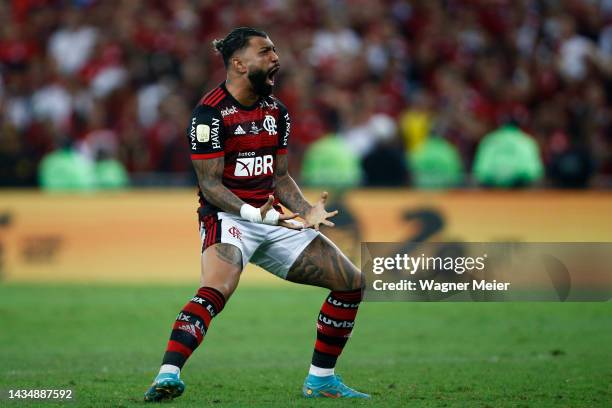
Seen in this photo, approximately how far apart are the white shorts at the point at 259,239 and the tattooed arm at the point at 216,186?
0.15 meters

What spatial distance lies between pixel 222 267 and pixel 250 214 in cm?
41

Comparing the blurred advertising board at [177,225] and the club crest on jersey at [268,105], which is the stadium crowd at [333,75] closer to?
the blurred advertising board at [177,225]

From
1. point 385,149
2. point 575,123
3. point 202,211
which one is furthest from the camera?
point 575,123

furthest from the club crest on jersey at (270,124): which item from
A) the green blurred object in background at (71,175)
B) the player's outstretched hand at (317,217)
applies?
the green blurred object in background at (71,175)

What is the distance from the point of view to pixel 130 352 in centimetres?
1095

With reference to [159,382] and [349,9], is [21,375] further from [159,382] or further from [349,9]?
[349,9]

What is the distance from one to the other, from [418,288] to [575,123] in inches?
364

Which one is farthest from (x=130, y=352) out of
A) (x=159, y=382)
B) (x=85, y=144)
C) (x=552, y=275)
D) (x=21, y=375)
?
(x=85, y=144)

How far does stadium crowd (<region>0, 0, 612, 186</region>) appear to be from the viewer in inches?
732

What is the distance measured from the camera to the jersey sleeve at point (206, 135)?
7.79 meters

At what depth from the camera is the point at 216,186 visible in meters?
7.84

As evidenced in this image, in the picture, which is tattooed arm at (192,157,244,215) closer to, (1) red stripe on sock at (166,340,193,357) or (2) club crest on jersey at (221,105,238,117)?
(2) club crest on jersey at (221,105,238,117)

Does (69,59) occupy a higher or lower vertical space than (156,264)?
higher

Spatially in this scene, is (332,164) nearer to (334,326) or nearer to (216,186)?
(334,326)
